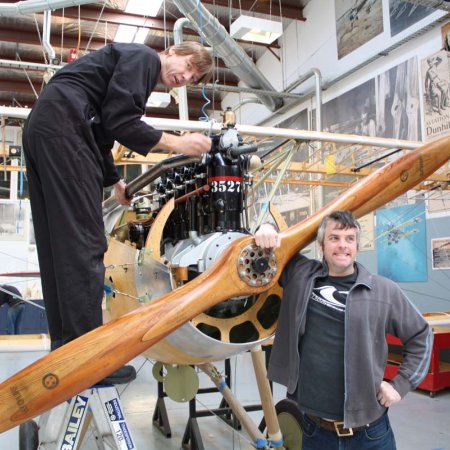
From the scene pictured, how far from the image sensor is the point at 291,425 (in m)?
3.63

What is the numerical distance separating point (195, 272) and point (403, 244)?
725 cm

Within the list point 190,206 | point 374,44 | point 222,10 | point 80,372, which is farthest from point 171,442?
point 222,10

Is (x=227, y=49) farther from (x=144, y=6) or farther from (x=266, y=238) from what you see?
(x=266, y=238)

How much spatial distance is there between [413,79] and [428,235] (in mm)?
2687

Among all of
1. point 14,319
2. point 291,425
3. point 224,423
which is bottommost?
point 224,423

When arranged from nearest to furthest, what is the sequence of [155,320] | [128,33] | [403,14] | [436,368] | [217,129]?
[155,320] < [217,129] < [436,368] < [403,14] < [128,33]

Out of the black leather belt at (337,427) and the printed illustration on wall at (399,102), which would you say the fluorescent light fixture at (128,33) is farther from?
the black leather belt at (337,427)

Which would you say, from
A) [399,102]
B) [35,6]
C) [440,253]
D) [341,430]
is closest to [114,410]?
[341,430]

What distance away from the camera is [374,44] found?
9898mm

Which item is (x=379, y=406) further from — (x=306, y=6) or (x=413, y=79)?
(x=306, y=6)

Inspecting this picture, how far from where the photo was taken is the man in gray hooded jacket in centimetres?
190

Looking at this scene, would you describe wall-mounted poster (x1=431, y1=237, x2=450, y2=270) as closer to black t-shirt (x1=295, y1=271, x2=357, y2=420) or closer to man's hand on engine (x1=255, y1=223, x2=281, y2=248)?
black t-shirt (x1=295, y1=271, x2=357, y2=420)

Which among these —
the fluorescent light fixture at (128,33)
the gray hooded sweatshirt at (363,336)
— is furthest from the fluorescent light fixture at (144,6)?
the gray hooded sweatshirt at (363,336)

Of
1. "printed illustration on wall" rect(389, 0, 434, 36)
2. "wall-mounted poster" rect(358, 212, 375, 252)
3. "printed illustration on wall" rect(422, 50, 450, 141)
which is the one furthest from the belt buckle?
"printed illustration on wall" rect(389, 0, 434, 36)
